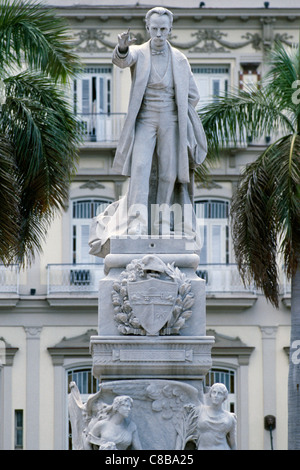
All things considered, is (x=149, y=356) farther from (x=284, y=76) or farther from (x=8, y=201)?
(x=284, y=76)

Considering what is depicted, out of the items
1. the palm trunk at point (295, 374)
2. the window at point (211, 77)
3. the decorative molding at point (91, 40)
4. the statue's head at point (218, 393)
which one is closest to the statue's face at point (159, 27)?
the statue's head at point (218, 393)

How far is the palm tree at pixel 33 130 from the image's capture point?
2075 centimetres

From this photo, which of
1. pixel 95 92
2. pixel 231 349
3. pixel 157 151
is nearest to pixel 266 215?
pixel 157 151

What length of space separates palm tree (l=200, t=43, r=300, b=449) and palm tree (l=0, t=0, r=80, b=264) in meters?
2.75

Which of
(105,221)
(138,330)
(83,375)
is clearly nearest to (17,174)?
(105,221)

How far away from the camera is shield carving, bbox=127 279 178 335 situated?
1300cm

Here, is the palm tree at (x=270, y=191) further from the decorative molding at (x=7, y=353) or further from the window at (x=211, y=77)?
the decorative molding at (x=7, y=353)

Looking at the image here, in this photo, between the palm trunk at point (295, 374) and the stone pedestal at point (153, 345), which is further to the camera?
the palm trunk at point (295, 374)

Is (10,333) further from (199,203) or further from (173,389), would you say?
(173,389)

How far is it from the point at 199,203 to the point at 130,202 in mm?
24367

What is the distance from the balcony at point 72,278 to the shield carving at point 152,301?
23.6 metres

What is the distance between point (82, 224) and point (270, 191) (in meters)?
15.6

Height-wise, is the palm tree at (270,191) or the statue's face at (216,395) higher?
the palm tree at (270,191)

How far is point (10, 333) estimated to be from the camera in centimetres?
3697
